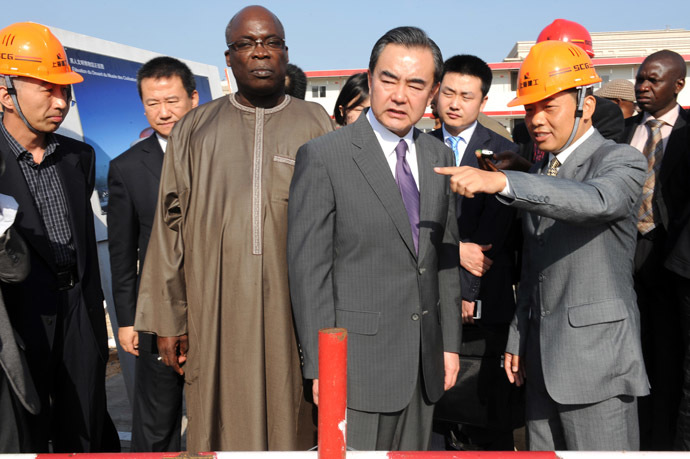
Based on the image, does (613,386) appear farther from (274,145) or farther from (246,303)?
(274,145)

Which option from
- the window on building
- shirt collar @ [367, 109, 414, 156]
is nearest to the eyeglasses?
shirt collar @ [367, 109, 414, 156]

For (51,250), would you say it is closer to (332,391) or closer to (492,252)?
(332,391)

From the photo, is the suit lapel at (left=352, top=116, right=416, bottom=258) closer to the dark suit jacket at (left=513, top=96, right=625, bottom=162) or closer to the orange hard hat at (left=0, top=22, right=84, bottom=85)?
the dark suit jacket at (left=513, top=96, right=625, bottom=162)

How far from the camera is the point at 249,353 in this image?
2.39 meters

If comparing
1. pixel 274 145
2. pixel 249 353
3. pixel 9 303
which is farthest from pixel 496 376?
pixel 9 303

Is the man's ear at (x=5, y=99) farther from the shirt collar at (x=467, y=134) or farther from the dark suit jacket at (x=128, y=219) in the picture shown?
the shirt collar at (x=467, y=134)

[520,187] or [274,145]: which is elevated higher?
[274,145]

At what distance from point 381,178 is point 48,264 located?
1.60m

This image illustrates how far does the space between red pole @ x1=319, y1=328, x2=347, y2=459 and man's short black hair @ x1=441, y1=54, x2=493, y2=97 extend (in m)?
2.44

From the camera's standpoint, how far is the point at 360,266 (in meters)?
2.16

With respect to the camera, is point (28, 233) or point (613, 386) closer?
point (613, 386)

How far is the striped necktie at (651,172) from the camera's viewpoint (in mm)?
3369

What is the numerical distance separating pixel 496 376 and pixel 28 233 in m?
2.34

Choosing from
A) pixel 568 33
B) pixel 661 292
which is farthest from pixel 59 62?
pixel 661 292
